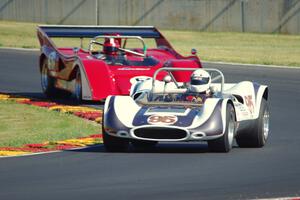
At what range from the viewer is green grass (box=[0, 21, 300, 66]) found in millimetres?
34844

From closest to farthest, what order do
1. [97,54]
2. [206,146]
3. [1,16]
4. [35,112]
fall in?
[206,146]
[35,112]
[97,54]
[1,16]

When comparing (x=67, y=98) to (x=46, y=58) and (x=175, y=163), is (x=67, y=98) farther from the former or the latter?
(x=175, y=163)

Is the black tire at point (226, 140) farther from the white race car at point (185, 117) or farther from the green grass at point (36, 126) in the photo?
the green grass at point (36, 126)

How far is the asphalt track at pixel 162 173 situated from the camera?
10.8 m

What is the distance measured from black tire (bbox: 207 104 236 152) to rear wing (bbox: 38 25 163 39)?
9.84m

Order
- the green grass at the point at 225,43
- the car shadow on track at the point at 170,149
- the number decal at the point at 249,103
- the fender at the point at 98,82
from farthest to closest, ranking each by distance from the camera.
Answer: the green grass at the point at 225,43, the fender at the point at 98,82, the number decal at the point at 249,103, the car shadow on track at the point at 170,149

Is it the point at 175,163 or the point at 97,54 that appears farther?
the point at 97,54

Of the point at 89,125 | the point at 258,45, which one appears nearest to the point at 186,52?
the point at 258,45

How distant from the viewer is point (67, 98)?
23.2m

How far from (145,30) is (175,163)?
38.5ft

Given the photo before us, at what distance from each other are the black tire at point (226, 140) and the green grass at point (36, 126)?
2724mm

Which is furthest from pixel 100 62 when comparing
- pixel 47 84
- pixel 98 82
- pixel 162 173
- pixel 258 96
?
pixel 162 173

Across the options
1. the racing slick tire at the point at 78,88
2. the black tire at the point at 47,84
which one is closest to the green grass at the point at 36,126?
the racing slick tire at the point at 78,88

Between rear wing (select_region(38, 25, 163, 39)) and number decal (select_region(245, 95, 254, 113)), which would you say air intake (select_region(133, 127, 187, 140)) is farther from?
rear wing (select_region(38, 25, 163, 39))
